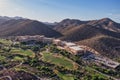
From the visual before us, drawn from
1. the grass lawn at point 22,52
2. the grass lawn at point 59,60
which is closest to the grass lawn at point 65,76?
the grass lawn at point 59,60

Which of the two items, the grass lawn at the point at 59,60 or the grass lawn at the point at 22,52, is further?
the grass lawn at the point at 22,52

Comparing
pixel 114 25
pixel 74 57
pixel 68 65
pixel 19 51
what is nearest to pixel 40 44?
pixel 19 51

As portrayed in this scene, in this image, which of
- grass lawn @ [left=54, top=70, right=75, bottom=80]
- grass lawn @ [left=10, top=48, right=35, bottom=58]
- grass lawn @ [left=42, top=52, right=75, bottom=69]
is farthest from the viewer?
grass lawn @ [left=10, top=48, right=35, bottom=58]

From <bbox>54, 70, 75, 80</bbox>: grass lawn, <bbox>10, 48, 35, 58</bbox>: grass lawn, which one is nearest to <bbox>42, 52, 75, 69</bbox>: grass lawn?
<bbox>10, 48, 35, 58</bbox>: grass lawn

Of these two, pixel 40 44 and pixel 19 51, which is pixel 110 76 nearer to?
pixel 19 51

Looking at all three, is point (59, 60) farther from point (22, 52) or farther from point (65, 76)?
point (65, 76)

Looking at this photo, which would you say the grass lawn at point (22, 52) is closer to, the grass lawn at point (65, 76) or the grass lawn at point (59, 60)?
the grass lawn at point (59, 60)

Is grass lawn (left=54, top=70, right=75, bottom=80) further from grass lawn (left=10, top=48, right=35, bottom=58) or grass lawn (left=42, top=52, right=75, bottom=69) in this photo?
grass lawn (left=10, top=48, right=35, bottom=58)

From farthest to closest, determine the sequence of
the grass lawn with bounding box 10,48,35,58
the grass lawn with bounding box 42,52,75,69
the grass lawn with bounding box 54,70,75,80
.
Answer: the grass lawn with bounding box 10,48,35,58 < the grass lawn with bounding box 42,52,75,69 < the grass lawn with bounding box 54,70,75,80

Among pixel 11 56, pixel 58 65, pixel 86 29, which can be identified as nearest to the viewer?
pixel 58 65
